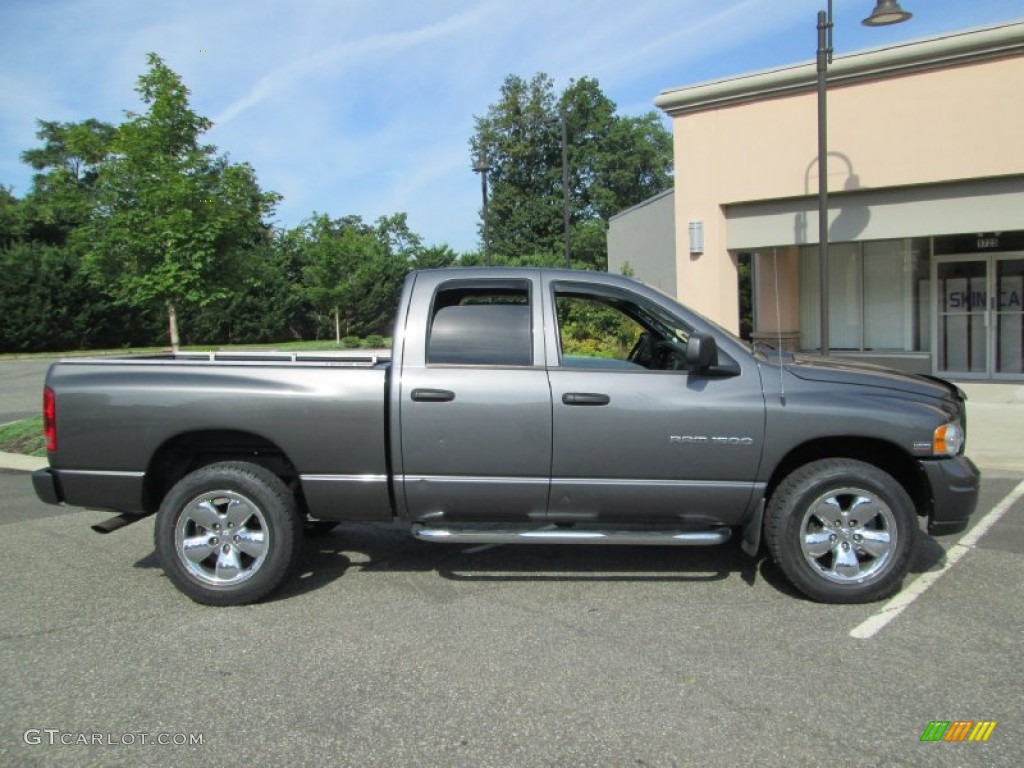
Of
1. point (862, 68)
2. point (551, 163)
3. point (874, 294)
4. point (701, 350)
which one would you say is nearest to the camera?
point (701, 350)

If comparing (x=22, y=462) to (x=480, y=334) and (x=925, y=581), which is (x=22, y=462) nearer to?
(x=480, y=334)

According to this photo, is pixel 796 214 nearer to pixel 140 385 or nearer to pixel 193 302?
pixel 193 302

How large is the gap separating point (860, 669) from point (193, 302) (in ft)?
36.1

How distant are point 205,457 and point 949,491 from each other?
4.45m

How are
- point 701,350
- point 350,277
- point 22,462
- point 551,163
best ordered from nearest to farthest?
point 701,350, point 22,462, point 350,277, point 551,163

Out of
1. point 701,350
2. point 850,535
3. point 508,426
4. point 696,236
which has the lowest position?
point 850,535

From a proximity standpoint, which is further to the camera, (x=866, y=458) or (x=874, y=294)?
(x=874, y=294)

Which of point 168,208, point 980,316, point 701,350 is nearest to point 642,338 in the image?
point 701,350

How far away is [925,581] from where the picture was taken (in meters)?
4.90

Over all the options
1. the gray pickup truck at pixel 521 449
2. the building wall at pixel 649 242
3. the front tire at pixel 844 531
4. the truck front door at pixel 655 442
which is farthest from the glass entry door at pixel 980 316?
the truck front door at pixel 655 442

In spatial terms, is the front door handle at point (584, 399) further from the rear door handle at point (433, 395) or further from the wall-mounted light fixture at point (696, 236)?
the wall-mounted light fixture at point (696, 236)

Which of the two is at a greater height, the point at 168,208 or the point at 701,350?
the point at 168,208

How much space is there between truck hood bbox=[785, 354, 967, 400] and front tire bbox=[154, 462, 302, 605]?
3.12 metres

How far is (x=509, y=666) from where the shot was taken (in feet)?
12.5
